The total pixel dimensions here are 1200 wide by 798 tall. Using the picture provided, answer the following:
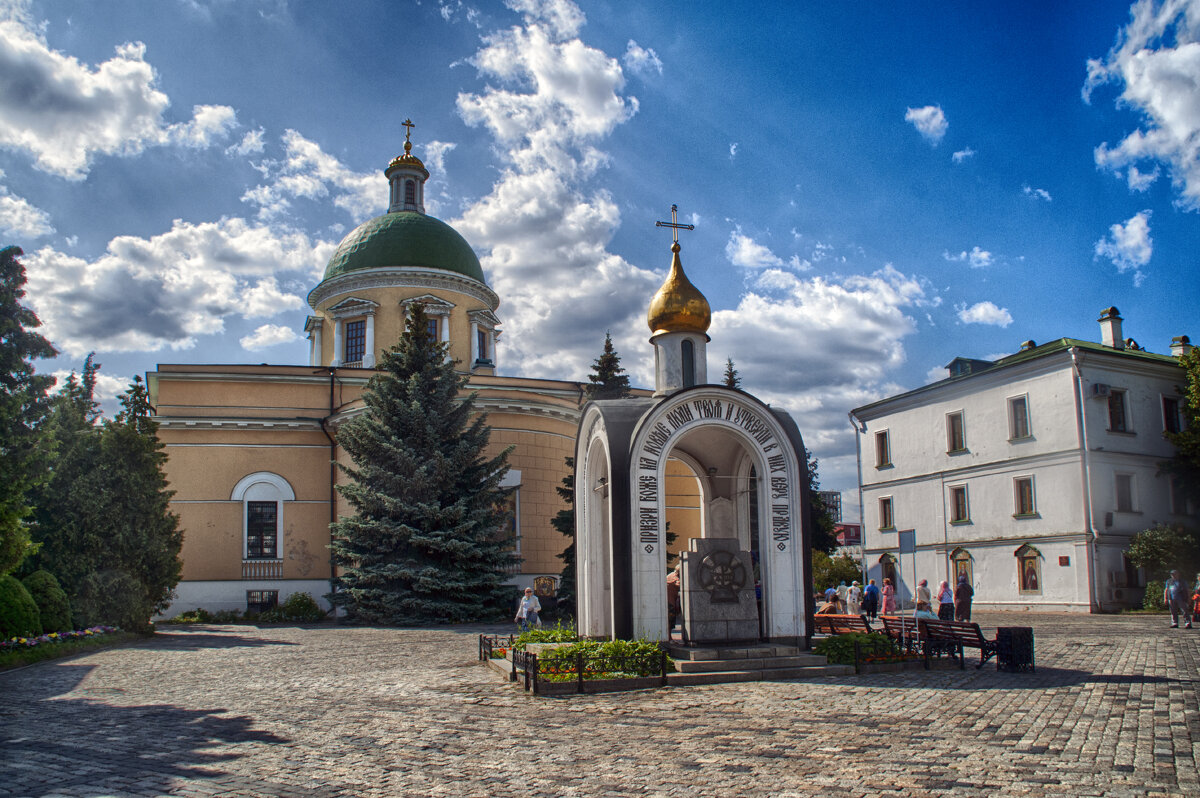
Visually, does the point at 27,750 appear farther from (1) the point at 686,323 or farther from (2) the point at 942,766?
(1) the point at 686,323

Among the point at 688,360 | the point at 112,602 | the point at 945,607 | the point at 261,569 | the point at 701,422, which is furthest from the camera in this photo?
the point at 261,569

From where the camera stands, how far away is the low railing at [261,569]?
28.7 m

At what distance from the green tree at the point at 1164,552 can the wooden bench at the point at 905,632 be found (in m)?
14.4

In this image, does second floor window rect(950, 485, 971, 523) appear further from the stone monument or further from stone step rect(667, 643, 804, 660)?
stone step rect(667, 643, 804, 660)

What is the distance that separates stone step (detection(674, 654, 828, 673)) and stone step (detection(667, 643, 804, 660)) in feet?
0.26

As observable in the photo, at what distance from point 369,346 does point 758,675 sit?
24873mm

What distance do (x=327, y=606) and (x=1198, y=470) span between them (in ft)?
90.3

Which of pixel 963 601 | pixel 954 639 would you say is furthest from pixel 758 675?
pixel 963 601

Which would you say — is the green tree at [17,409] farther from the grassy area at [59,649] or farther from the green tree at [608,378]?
the green tree at [608,378]

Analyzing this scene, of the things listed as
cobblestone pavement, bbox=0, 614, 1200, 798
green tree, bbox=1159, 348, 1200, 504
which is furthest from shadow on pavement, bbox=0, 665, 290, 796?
green tree, bbox=1159, 348, 1200, 504

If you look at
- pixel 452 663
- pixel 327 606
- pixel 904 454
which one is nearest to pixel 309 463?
pixel 327 606

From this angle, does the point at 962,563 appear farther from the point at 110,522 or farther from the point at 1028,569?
the point at 110,522

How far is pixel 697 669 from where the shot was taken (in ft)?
38.6

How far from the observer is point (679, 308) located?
15523 millimetres
